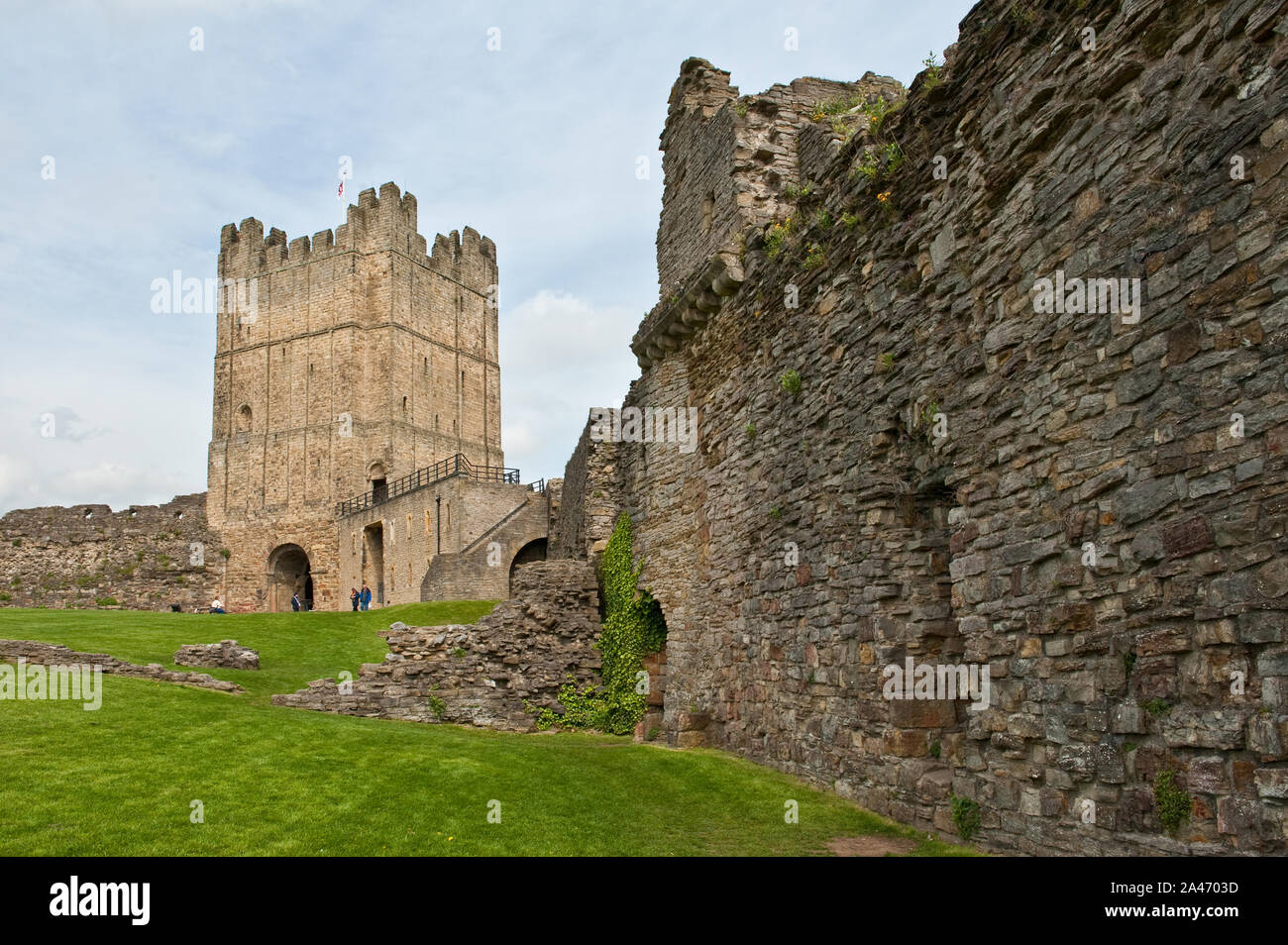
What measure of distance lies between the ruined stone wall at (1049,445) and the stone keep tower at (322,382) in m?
45.6

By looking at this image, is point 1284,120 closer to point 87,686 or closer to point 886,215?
point 886,215

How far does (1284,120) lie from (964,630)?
3.74 meters

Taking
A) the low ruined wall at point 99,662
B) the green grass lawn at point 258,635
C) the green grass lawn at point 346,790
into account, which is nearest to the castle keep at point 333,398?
the green grass lawn at point 258,635

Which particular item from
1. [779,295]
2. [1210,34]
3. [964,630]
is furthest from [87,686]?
[1210,34]

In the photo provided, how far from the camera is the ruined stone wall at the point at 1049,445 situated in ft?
15.5

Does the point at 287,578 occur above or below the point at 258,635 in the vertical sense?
above

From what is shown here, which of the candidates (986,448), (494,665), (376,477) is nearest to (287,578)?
(376,477)

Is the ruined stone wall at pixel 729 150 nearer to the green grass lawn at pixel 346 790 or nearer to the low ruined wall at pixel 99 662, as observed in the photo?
the green grass lawn at pixel 346 790

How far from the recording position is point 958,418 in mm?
7238

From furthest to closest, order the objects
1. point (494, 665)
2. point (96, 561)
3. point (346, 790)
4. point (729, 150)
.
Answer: point (96, 561) < point (494, 665) < point (729, 150) < point (346, 790)

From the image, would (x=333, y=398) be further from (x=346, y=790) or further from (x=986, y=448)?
(x=986, y=448)

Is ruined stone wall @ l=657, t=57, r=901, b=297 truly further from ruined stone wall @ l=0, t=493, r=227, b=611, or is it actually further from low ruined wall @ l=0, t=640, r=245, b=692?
ruined stone wall @ l=0, t=493, r=227, b=611

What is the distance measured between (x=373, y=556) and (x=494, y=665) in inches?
1180

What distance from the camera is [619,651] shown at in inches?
657
